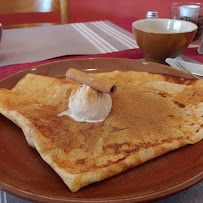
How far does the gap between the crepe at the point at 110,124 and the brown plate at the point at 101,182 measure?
2 cm

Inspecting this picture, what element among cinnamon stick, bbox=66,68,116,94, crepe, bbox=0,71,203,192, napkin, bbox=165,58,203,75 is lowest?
crepe, bbox=0,71,203,192

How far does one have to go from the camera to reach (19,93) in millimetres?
811

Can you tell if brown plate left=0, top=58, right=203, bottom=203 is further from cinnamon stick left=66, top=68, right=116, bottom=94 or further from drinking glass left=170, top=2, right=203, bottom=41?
drinking glass left=170, top=2, right=203, bottom=41

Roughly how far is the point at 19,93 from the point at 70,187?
46cm

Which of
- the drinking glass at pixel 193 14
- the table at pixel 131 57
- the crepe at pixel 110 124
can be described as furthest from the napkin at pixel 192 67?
the drinking glass at pixel 193 14

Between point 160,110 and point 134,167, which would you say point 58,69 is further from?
point 134,167

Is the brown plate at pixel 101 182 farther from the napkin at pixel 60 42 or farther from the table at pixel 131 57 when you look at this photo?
the napkin at pixel 60 42

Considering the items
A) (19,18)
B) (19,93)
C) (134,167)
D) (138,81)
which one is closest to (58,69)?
(19,93)

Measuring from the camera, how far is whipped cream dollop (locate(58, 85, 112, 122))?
67 cm

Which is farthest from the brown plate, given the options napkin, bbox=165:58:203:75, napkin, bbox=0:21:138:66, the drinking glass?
the drinking glass

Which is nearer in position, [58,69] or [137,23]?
[58,69]

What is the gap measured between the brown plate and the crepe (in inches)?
0.7

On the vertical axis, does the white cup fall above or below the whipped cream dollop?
above

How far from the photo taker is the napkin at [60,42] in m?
1.29
